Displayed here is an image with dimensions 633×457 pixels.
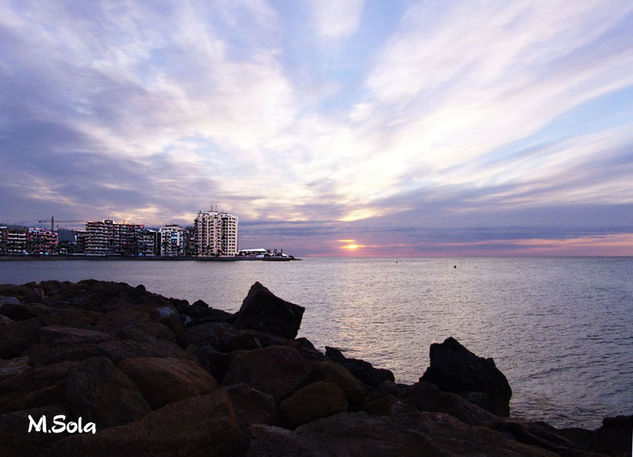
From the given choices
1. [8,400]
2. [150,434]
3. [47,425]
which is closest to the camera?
[150,434]

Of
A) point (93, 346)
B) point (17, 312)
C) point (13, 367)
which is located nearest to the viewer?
point (13, 367)

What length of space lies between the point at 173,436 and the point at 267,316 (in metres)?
11.3

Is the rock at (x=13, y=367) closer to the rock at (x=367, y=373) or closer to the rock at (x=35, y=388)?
the rock at (x=35, y=388)

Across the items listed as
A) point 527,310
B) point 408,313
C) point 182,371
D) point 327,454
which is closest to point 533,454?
point 327,454

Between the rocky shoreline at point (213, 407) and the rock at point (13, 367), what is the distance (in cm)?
2

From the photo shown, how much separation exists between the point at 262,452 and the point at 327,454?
714mm

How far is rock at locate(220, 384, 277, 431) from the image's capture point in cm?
548

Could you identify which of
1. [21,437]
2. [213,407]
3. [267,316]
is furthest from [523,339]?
[21,437]

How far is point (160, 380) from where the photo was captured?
5340 millimetres

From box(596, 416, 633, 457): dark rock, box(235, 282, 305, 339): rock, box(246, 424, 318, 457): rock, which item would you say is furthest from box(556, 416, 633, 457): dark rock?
box(235, 282, 305, 339): rock

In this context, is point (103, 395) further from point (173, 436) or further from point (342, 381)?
point (342, 381)

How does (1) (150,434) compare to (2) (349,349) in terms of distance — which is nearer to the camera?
(1) (150,434)

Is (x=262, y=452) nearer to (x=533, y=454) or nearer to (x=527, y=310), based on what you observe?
(x=533, y=454)

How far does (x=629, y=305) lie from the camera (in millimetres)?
37688
